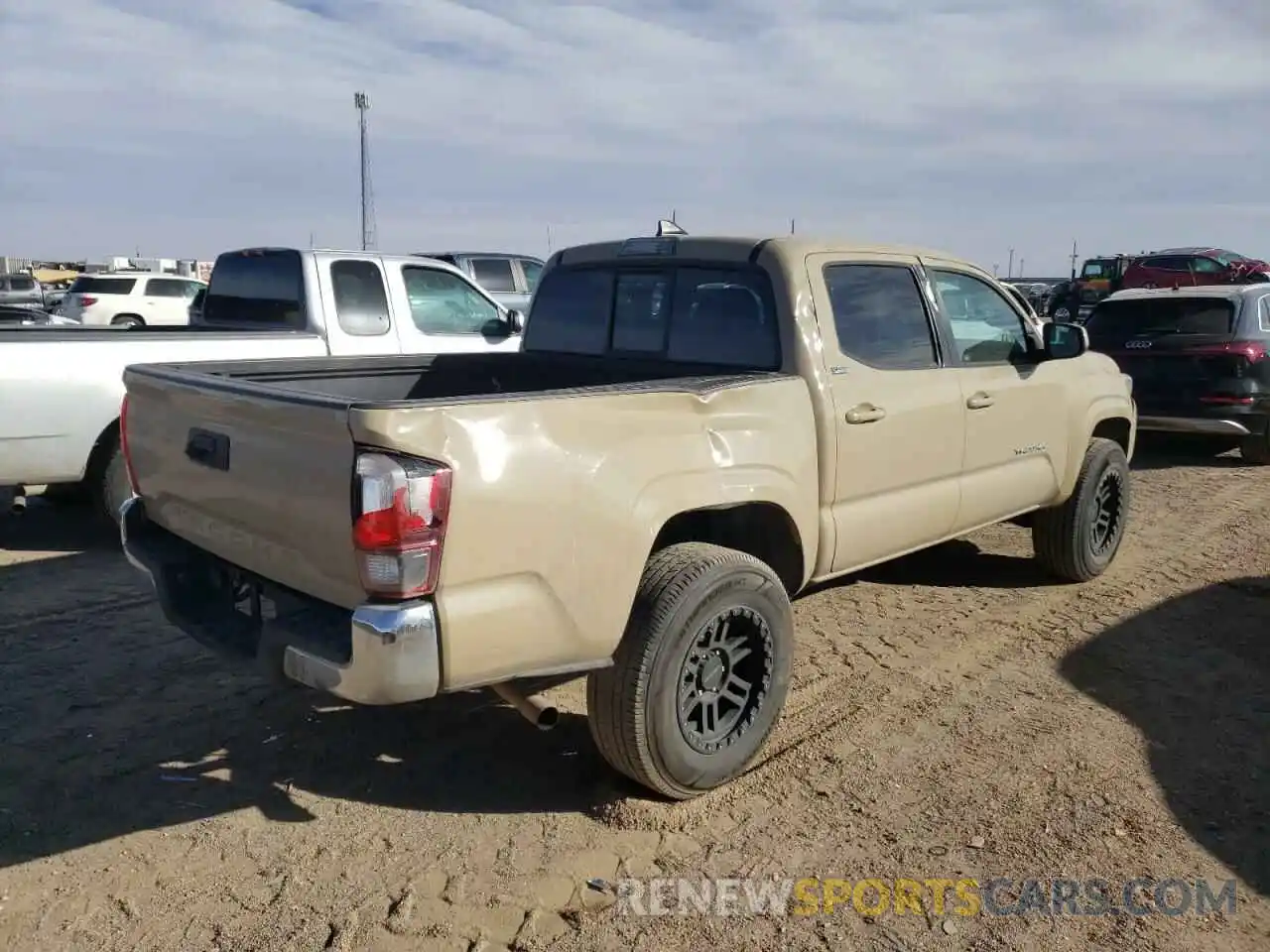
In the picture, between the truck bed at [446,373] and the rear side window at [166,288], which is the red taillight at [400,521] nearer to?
the truck bed at [446,373]

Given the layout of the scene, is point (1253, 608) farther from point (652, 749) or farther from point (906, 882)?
point (652, 749)

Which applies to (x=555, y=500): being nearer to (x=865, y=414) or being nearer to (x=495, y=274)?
(x=865, y=414)

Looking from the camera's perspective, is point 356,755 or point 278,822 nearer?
point 278,822

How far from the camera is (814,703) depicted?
431 cm

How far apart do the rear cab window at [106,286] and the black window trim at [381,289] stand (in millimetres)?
15204

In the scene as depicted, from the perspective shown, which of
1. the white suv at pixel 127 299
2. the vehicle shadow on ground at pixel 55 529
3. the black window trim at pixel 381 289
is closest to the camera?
the vehicle shadow on ground at pixel 55 529

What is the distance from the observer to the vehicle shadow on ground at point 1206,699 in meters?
3.42

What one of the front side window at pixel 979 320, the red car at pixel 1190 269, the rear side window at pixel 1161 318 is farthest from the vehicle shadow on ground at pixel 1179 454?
the red car at pixel 1190 269

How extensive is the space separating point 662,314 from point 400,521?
2157mm

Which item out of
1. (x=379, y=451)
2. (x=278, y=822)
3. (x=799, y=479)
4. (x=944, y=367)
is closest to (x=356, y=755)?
(x=278, y=822)

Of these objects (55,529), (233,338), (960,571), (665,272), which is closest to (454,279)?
(233,338)

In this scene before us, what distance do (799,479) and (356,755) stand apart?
1.94 meters

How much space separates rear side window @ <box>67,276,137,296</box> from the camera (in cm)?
2084

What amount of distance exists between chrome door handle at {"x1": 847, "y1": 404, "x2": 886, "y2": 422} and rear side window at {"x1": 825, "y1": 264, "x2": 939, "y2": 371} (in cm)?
20
